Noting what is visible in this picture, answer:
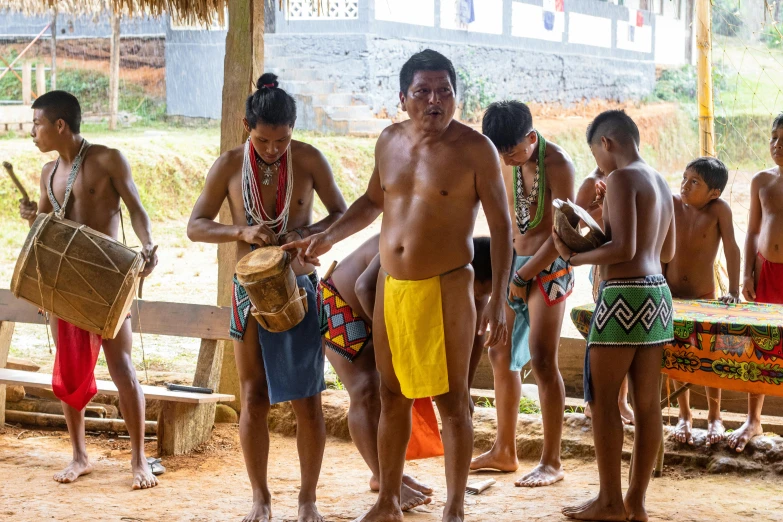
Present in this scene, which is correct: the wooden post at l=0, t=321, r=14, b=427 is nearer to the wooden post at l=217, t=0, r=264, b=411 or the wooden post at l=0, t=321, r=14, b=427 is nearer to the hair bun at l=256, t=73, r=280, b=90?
the wooden post at l=217, t=0, r=264, b=411

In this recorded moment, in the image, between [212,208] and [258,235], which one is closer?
[258,235]

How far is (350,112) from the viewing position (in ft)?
50.7

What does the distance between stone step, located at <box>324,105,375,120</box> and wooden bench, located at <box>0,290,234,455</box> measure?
1000 centimetres

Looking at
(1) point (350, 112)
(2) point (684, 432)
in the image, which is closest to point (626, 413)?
(2) point (684, 432)

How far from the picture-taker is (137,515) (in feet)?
14.2

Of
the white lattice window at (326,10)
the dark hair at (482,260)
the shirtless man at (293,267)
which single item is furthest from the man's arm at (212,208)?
the white lattice window at (326,10)

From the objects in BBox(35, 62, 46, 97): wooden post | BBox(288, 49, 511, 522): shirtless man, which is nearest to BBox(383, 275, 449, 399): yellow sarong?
BBox(288, 49, 511, 522): shirtless man

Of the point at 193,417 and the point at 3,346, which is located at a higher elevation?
the point at 3,346

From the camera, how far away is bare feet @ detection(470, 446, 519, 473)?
4957 mm

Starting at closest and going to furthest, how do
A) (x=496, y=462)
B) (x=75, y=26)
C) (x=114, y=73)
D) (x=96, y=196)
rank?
(x=96, y=196)
(x=496, y=462)
(x=114, y=73)
(x=75, y=26)

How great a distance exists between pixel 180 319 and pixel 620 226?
2951mm

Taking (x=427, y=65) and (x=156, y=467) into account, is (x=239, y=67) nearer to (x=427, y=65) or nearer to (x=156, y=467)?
(x=427, y=65)

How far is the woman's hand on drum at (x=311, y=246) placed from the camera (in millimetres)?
3891

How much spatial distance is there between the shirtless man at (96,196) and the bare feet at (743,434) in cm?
311
